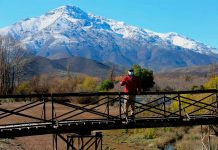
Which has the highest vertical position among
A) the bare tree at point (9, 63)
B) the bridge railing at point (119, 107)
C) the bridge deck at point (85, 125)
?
the bare tree at point (9, 63)

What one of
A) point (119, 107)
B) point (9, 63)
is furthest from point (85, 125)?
point (9, 63)

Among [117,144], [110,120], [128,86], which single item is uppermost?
[128,86]

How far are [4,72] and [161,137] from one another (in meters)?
41.7

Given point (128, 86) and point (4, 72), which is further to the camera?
point (4, 72)

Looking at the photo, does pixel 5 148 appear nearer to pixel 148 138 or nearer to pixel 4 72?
pixel 148 138

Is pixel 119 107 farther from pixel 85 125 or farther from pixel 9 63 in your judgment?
pixel 9 63

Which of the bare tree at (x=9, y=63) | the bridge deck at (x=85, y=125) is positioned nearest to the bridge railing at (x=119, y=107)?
the bridge deck at (x=85, y=125)

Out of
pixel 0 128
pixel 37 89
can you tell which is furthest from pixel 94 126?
pixel 37 89

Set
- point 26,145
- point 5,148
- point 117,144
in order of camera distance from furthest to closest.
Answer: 1. point 117,144
2. point 26,145
3. point 5,148

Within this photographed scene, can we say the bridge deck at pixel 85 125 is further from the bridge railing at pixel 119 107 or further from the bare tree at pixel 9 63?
the bare tree at pixel 9 63

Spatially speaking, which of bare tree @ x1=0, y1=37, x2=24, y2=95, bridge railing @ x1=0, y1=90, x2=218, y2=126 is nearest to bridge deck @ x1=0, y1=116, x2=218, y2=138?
bridge railing @ x1=0, y1=90, x2=218, y2=126

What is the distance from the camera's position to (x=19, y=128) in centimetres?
1769

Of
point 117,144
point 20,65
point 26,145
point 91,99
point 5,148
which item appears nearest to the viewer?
point 5,148

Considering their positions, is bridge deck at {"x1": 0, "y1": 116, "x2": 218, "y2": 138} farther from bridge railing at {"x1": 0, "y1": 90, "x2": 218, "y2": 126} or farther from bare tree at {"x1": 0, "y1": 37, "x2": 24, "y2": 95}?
bare tree at {"x1": 0, "y1": 37, "x2": 24, "y2": 95}
